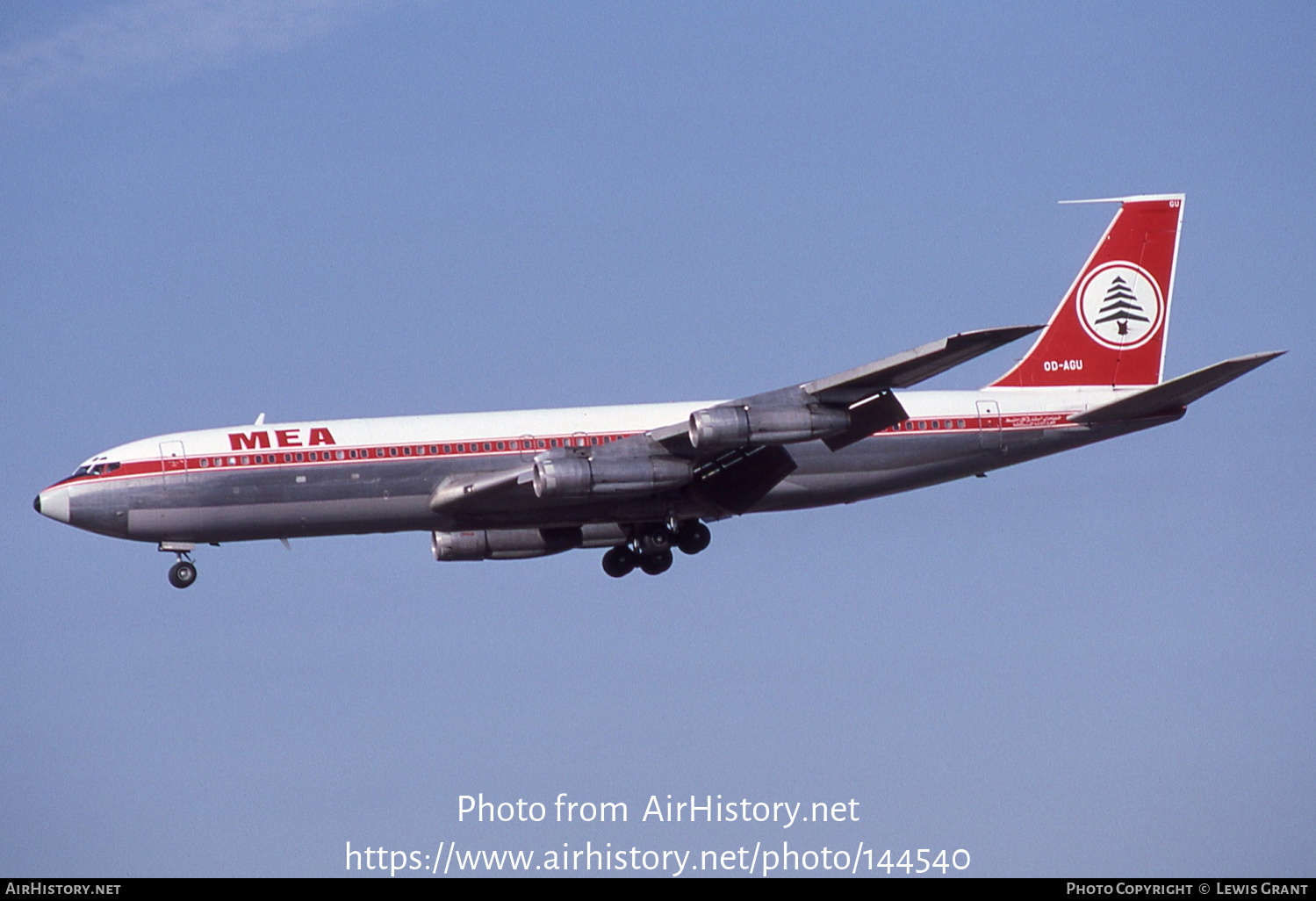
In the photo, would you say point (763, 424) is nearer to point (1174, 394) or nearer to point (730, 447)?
point (730, 447)

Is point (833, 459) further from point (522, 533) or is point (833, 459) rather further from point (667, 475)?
point (522, 533)

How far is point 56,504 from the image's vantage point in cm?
4759

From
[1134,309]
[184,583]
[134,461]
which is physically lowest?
[184,583]

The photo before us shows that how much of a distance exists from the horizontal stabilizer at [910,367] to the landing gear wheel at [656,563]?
7.59 metres

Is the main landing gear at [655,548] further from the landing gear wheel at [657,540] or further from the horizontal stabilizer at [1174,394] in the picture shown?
the horizontal stabilizer at [1174,394]

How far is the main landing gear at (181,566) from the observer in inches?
1879

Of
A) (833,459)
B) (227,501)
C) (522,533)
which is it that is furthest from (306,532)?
(833,459)

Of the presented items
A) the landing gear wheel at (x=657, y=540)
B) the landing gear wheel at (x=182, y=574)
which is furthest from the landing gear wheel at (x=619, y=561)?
the landing gear wheel at (x=182, y=574)

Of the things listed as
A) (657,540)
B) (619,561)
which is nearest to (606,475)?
(657,540)

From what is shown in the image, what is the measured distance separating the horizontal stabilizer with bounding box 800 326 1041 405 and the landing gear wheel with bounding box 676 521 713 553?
6.27 metres

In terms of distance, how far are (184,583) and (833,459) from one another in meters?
17.9

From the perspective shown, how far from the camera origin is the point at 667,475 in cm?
4625

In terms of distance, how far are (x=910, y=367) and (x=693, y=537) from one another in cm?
904
